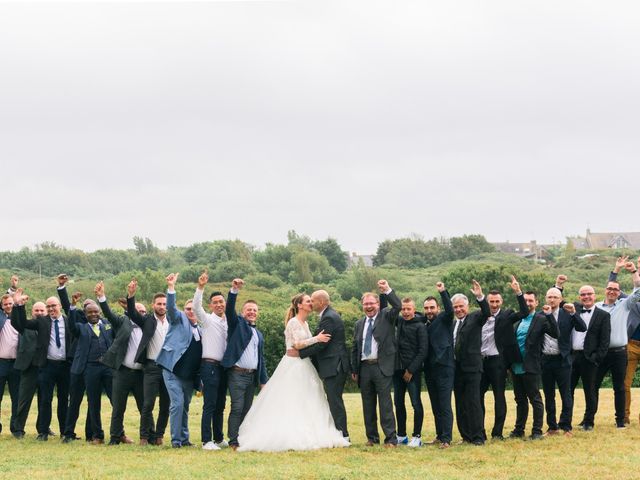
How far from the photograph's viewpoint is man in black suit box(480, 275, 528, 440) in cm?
1382

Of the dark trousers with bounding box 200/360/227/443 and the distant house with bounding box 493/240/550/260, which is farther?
the distant house with bounding box 493/240/550/260

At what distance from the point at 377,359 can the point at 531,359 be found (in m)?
2.24

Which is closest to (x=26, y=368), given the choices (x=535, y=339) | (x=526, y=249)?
(x=535, y=339)

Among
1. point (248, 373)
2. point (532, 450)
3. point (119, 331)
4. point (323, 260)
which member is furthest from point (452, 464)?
point (323, 260)

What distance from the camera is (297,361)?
13.9m

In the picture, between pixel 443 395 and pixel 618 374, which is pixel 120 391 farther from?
pixel 618 374

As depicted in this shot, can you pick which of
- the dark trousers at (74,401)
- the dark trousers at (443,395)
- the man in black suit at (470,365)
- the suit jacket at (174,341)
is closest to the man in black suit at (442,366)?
the dark trousers at (443,395)

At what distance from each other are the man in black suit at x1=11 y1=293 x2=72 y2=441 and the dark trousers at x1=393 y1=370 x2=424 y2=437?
5318mm

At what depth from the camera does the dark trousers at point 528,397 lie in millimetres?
13742

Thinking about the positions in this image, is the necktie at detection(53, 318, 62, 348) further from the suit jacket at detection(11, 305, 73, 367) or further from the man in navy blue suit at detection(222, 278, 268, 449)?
the man in navy blue suit at detection(222, 278, 268, 449)

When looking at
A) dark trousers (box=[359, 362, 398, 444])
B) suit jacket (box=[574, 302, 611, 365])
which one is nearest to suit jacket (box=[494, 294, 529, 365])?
suit jacket (box=[574, 302, 611, 365])

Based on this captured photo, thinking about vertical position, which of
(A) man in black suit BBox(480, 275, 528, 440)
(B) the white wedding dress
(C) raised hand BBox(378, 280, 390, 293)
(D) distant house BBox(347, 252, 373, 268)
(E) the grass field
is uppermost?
(D) distant house BBox(347, 252, 373, 268)

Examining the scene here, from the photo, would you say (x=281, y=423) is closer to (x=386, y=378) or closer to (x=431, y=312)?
(x=386, y=378)

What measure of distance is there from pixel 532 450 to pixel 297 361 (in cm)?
351
